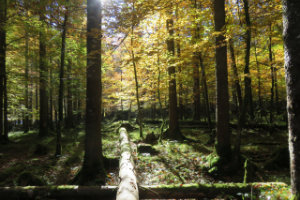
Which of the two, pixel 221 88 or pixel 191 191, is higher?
pixel 221 88

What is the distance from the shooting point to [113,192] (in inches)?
158

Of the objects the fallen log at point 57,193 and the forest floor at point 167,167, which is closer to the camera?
the fallen log at point 57,193

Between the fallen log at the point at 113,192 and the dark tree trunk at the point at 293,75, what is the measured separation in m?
1.77

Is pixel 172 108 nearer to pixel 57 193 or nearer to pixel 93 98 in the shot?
pixel 93 98

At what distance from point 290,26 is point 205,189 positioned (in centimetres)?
376

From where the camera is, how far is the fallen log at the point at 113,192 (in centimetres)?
391

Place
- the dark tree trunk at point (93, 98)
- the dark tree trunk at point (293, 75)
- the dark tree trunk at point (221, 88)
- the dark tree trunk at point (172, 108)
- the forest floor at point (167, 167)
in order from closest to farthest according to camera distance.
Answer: the dark tree trunk at point (293, 75)
the forest floor at point (167, 167)
the dark tree trunk at point (93, 98)
the dark tree trunk at point (221, 88)
the dark tree trunk at point (172, 108)

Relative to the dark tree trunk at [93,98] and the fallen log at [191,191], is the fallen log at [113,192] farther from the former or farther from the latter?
the dark tree trunk at [93,98]

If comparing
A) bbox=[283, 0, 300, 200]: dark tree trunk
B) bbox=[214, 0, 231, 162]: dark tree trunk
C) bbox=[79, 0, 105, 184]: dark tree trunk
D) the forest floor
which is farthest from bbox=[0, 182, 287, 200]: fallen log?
bbox=[214, 0, 231, 162]: dark tree trunk

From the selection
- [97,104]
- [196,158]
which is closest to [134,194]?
[97,104]

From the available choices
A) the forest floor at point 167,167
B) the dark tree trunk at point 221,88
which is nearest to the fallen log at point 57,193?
the forest floor at point 167,167

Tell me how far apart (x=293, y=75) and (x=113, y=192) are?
438cm

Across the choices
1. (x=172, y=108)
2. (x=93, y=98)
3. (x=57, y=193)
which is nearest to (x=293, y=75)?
(x=93, y=98)

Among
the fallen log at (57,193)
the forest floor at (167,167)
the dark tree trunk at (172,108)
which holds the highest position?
the dark tree trunk at (172,108)
